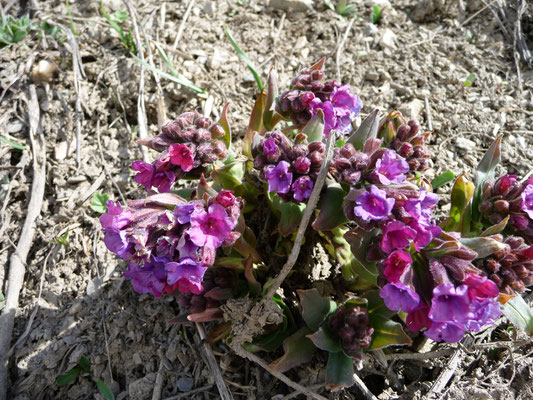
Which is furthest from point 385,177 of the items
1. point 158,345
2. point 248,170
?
point 158,345

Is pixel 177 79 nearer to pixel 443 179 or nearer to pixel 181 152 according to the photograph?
pixel 181 152

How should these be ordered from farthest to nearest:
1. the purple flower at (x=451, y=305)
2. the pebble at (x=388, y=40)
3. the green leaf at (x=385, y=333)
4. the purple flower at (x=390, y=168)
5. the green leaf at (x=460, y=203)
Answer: the pebble at (x=388, y=40)
the green leaf at (x=460, y=203)
the green leaf at (x=385, y=333)
the purple flower at (x=390, y=168)
the purple flower at (x=451, y=305)

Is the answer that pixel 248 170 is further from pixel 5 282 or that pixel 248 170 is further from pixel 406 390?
pixel 5 282

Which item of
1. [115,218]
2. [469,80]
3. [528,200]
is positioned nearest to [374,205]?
[528,200]

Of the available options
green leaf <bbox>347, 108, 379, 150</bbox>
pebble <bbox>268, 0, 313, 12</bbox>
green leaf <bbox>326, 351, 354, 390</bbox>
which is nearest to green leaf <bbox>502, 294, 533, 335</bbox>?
green leaf <bbox>326, 351, 354, 390</bbox>

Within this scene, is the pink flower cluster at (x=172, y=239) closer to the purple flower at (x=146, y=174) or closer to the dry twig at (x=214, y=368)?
the purple flower at (x=146, y=174)

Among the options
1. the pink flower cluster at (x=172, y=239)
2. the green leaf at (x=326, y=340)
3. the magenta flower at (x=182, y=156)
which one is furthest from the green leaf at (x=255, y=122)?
the green leaf at (x=326, y=340)

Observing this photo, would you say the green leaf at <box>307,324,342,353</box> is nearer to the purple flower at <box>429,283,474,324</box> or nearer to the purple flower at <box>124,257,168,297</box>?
the purple flower at <box>429,283,474,324</box>
